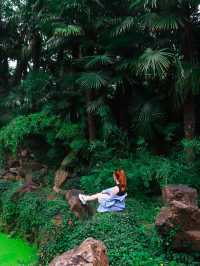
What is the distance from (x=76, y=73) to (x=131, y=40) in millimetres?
2025

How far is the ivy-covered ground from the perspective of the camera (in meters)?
5.43

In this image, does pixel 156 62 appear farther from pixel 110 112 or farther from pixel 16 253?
pixel 16 253

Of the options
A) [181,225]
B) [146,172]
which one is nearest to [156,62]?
[146,172]

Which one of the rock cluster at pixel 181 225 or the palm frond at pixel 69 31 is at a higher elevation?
the palm frond at pixel 69 31

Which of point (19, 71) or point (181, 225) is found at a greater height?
point (19, 71)

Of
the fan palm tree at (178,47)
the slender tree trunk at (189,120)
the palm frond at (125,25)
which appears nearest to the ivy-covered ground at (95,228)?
the slender tree trunk at (189,120)

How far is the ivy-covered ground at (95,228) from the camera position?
214 inches

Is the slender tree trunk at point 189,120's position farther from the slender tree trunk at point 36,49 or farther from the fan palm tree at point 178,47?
the slender tree trunk at point 36,49

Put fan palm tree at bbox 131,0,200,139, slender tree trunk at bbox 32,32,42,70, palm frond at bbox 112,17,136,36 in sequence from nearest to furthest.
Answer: fan palm tree at bbox 131,0,200,139 < palm frond at bbox 112,17,136,36 < slender tree trunk at bbox 32,32,42,70

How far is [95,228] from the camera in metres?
6.32

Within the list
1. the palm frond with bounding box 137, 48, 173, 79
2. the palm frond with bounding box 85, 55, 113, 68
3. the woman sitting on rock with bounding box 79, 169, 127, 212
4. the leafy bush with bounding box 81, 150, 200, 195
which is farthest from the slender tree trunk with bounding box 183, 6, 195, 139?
the woman sitting on rock with bounding box 79, 169, 127, 212

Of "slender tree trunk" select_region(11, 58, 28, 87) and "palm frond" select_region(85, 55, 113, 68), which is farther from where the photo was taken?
"slender tree trunk" select_region(11, 58, 28, 87)

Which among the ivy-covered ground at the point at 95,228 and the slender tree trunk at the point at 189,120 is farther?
the slender tree trunk at the point at 189,120

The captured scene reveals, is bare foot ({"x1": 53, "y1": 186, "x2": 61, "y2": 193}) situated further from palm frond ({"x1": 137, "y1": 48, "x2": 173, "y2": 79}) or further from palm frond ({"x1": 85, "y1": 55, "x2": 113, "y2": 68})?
palm frond ({"x1": 137, "y1": 48, "x2": 173, "y2": 79})
